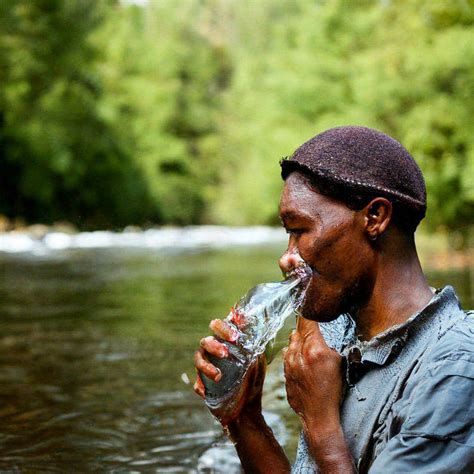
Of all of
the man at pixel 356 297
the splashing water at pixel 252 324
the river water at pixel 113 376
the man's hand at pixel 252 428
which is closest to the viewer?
the man at pixel 356 297

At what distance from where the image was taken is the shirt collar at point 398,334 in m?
2.04

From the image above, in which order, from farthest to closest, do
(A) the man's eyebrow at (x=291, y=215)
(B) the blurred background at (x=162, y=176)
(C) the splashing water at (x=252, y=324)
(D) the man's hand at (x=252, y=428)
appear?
(B) the blurred background at (x=162, y=176), (D) the man's hand at (x=252, y=428), (C) the splashing water at (x=252, y=324), (A) the man's eyebrow at (x=291, y=215)

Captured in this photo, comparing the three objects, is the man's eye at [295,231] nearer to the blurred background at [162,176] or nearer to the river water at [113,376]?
the river water at [113,376]

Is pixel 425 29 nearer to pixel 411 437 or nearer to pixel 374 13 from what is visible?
pixel 374 13

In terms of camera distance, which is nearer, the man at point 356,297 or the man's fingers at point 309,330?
the man at point 356,297

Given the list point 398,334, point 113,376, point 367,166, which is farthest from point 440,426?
point 113,376

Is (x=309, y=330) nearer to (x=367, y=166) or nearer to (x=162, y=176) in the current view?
(x=367, y=166)

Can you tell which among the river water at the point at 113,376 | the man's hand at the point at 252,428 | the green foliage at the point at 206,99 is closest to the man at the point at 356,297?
the man's hand at the point at 252,428

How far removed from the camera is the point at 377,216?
2068mm

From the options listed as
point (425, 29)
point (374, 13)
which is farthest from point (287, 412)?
point (374, 13)

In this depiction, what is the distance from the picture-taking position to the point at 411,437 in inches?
70.4

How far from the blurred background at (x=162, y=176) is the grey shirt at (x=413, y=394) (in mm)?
2602

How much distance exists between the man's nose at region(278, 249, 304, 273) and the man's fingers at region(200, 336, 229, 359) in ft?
0.78

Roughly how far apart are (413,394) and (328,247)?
425 mm
